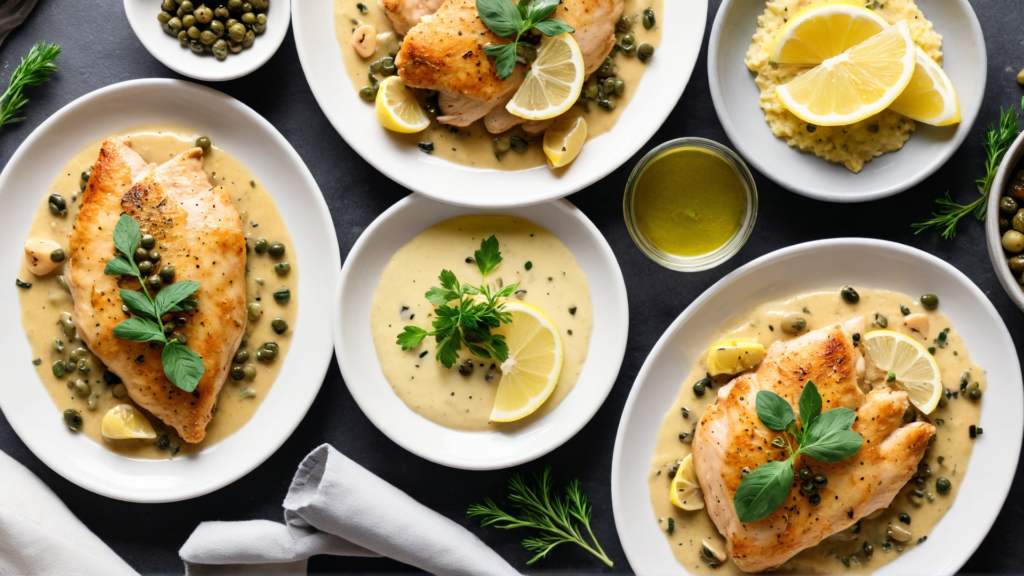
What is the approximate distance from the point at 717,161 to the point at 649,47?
2.51 ft

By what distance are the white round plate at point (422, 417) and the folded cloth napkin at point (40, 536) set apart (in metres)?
1.81

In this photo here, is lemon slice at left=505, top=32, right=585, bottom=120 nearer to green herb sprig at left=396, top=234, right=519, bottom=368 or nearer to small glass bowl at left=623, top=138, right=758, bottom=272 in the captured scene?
small glass bowl at left=623, top=138, right=758, bottom=272

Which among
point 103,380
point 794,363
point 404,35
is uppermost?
point 404,35

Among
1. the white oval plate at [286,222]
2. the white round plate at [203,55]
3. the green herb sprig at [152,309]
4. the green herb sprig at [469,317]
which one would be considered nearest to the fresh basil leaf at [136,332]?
the green herb sprig at [152,309]

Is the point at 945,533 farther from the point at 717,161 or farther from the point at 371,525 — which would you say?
the point at 371,525

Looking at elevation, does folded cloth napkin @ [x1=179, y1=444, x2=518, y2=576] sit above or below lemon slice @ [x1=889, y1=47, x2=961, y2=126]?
below

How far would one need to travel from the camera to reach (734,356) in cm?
362

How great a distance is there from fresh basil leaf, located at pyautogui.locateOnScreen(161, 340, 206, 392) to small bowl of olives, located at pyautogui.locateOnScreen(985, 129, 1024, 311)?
4.25 metres

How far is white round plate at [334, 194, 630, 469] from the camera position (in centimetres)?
366

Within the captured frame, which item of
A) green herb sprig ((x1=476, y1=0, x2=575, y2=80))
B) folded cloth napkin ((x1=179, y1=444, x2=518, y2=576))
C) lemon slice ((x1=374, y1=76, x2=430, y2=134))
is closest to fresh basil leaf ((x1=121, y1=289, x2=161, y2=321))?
folded cloth napkin ((x1=179, y1=444, x2=518, y2=576))

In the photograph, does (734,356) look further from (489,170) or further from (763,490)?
(489,170)

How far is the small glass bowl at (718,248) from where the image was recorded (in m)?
3.67

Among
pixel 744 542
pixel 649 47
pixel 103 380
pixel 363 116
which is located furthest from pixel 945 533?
pixel 103 380

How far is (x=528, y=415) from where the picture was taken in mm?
3775
